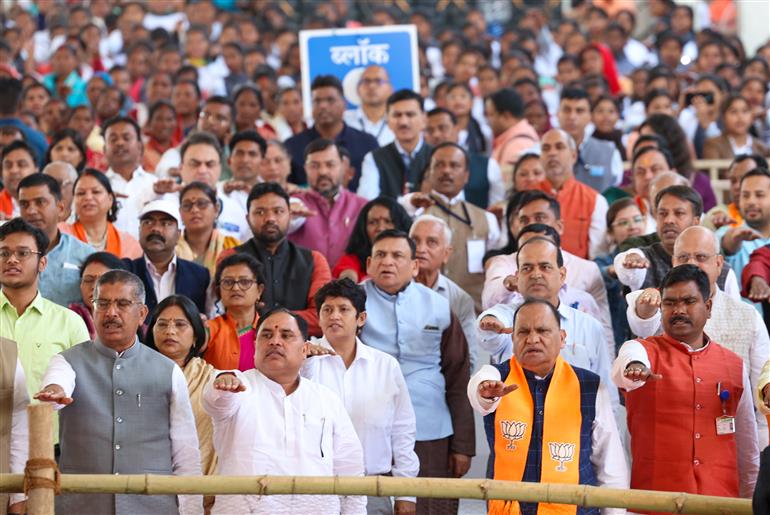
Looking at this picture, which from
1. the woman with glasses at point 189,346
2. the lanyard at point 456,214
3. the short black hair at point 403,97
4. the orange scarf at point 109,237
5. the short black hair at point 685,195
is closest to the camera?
the woman with glasses at point 189,346

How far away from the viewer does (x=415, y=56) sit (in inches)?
470

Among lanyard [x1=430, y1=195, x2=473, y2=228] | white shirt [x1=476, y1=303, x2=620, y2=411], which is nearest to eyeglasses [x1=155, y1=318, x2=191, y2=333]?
white shirt [x1=476, y1=303, x2=620, y2=411]

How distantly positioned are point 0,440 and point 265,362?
1135mm

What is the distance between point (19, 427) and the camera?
6.37 meters

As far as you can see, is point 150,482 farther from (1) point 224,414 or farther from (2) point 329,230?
(2) point 329,230

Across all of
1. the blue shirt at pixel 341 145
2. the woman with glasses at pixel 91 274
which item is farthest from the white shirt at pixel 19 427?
the blue shirt at pixel 341 145

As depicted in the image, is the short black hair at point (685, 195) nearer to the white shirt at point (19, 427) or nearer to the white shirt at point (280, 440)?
the white shirt at point (280, 440)

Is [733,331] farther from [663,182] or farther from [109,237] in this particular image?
[109,237]

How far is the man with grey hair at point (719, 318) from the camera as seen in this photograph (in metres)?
6.90

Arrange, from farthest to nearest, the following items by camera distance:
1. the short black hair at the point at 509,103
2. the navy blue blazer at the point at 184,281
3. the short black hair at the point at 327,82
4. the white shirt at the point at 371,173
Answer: the short black hair at the point at 509,103
the short black hair at the point at 327,82
the white shirt at the point at 371,173
the navy blue blazer at the point at 184,281

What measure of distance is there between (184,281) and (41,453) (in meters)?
2.62

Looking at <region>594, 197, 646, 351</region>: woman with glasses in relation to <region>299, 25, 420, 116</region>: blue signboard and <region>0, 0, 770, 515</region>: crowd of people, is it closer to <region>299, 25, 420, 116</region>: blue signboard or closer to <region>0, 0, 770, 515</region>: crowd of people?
<region>0, 0, 770, 515</region>: crowd of people

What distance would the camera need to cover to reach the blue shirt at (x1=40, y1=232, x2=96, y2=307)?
772cm

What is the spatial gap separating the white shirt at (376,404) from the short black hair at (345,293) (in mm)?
221
